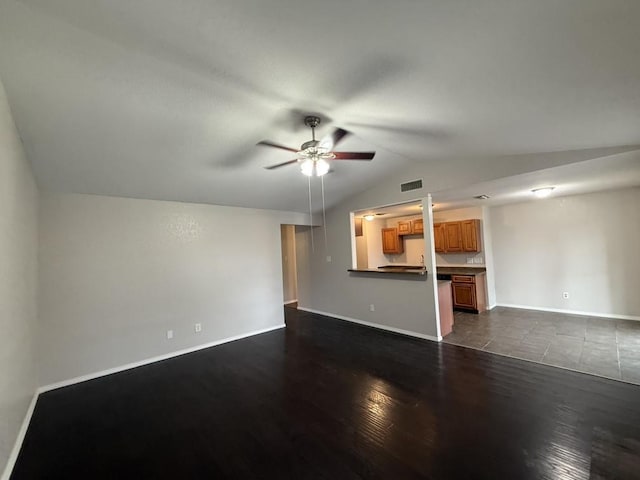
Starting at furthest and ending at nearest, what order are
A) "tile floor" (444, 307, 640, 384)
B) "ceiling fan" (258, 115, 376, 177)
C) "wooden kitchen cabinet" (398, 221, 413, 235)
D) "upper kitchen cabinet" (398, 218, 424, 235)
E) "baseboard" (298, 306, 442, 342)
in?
"wooden kitchen cabinet" (398, 221, 413, 235)
"upper kitchen cabinet" (398, 218, 424, 235)
"baseboard" (298, 306, 442, 342)
"tile floor" (444, 307, 640, 384)
"ceiling fan" (258, 115, 376, 177)

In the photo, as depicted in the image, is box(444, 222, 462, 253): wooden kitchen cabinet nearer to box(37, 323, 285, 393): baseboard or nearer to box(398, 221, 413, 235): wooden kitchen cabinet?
box(398, 221, 413, 235): wooden kitchen cabinet

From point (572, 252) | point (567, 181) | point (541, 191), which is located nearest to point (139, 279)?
point (567, 181)

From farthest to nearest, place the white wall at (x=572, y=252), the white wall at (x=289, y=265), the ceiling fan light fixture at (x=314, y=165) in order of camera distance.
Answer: the white wall at (x=289, y=265), the white wall at (x=572, y=252), the ceiling fan light fixture at (x=314, y=165)

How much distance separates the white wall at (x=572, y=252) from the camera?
4520mm

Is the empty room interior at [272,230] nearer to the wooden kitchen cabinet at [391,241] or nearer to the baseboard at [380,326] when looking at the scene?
the baseboard at [380,326]

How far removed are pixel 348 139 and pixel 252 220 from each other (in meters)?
2.67

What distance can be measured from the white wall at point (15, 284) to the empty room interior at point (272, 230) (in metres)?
0.04

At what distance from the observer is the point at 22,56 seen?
5.15 ft

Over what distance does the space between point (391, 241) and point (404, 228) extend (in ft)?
1.78

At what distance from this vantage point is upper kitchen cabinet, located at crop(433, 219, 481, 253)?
5.79 m

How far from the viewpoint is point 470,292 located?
552 cm

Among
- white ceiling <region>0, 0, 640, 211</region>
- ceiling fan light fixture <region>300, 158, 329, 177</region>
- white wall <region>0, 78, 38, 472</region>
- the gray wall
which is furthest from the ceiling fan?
the gray wall

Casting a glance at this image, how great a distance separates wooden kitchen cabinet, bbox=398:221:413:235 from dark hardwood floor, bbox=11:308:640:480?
3554mm

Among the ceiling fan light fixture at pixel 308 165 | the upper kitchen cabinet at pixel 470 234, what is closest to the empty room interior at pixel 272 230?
the ceiling fan light fixture at pixel 308 165
